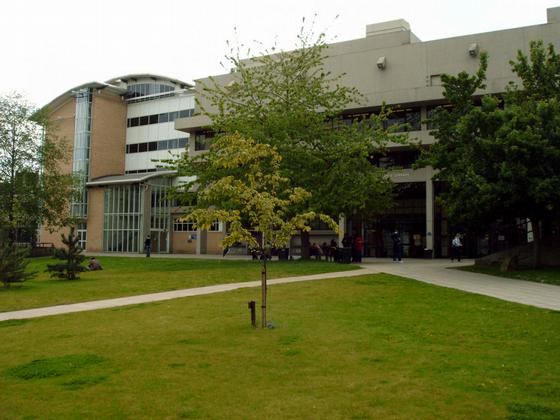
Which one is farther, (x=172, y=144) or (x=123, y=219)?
(x=172, y=144)

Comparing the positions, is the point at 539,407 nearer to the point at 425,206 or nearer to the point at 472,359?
the point at 472,359

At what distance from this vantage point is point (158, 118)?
6247 centimetres

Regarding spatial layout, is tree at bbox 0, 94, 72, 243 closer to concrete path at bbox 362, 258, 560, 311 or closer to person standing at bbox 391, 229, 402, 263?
person standing at bbox 391, 229, 402, 263

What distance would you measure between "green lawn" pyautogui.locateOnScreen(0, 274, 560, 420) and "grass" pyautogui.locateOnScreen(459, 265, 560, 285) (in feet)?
23.6

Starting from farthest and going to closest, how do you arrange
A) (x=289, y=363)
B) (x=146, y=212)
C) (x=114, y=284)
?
(x=146, y=212), (x=114, y=284), (x=289, y=363)

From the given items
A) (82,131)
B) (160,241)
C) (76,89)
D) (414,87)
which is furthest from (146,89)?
(414,87)

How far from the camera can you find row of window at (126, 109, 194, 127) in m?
60.6

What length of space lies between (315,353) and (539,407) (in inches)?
128

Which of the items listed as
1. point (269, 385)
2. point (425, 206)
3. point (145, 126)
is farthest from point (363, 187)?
point (145, 126)

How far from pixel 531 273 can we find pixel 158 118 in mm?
49010

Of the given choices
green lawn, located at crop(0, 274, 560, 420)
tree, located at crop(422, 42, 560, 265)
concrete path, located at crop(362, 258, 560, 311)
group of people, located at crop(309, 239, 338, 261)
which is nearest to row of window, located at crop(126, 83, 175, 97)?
group of people, located at crop(309, 239, 338, 261)

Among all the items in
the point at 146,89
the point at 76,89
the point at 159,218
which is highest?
the point at 146,89

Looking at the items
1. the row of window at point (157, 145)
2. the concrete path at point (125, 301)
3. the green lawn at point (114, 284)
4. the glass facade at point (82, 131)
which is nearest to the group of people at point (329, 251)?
the green lawn at point (114, 284)

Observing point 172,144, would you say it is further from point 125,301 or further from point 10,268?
point 125,301
